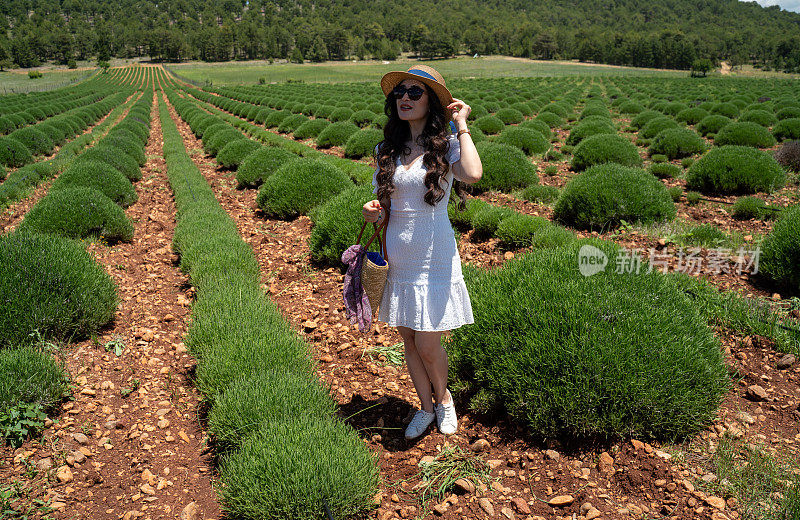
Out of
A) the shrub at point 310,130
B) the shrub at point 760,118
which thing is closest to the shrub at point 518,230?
the shrub at point 310,130

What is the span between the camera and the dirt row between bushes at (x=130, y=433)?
9.41ft

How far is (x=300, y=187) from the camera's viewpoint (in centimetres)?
837

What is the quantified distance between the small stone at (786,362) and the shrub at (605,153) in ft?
25.7

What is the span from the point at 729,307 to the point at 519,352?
268 centimetres

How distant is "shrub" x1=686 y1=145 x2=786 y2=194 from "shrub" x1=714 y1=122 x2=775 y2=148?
515 centimetres

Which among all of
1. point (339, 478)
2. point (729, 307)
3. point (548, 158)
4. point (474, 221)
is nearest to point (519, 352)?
point (339, 478)

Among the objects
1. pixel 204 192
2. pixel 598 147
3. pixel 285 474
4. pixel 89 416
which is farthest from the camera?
pixel 598 147

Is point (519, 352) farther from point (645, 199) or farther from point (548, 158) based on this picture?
point (548, 158)

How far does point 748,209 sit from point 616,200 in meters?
2.22

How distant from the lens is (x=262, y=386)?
3.18 metres

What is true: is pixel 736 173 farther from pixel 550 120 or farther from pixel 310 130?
pixel 310 130

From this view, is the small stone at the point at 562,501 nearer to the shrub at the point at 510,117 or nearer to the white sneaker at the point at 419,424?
the white sneaker at the point at 419,424

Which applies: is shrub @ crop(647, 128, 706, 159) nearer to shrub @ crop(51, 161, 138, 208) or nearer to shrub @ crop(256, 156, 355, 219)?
shrub @ crop(256, 156, 355, 219)

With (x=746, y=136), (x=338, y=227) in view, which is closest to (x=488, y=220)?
(x=338, y=227)
